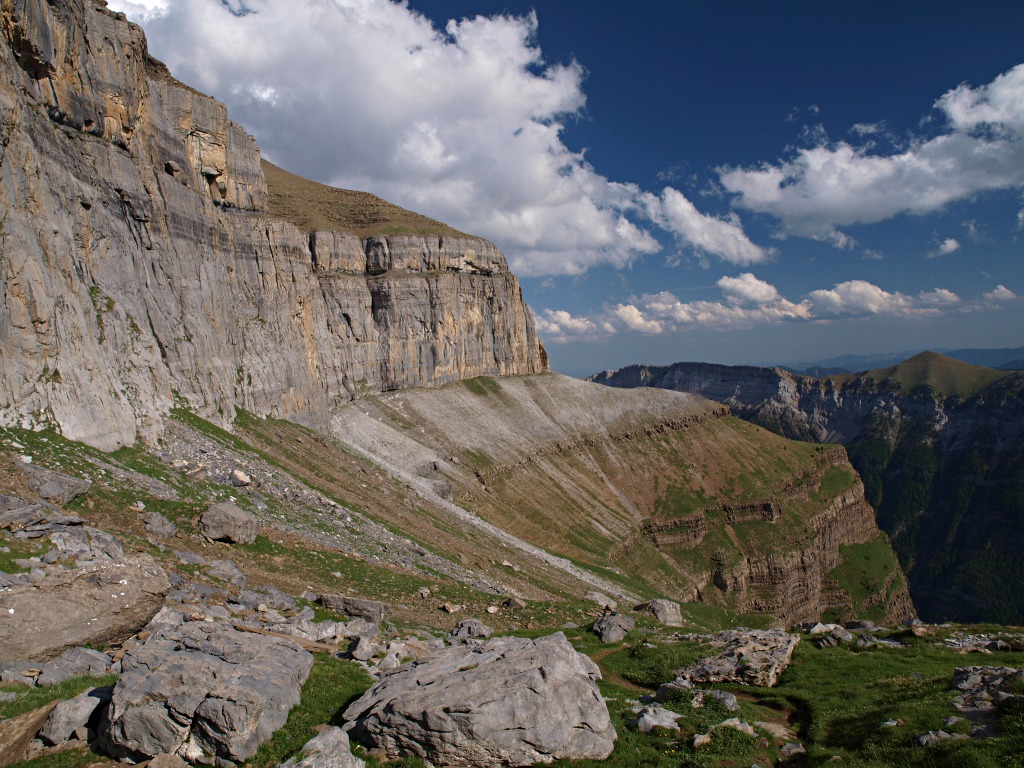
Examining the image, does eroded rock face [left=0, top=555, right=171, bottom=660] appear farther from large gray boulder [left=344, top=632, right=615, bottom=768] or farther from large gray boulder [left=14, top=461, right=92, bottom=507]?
large gray boulder [left=344, top=632, right=615, bottom=768]

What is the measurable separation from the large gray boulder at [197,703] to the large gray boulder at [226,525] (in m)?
16.1

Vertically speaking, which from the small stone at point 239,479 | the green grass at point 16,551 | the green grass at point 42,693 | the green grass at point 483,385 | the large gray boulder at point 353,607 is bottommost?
the large gray boulder at point 353,607

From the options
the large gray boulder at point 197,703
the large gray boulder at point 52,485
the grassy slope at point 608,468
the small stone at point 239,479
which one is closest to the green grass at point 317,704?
the large gray boulder at point 197,703

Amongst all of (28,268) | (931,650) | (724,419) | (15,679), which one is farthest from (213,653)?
(724,419)

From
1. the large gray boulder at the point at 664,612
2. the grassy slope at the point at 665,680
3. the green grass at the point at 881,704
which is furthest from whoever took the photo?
the large gray boulder at the point at 664,612

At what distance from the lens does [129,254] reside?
152 feet

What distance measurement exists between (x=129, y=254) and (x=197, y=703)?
149ft

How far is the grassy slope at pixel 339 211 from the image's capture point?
117 meters

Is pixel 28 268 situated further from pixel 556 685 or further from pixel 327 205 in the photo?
pixel 327 205

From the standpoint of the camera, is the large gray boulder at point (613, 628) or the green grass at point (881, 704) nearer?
the green grass at point (881, 704)

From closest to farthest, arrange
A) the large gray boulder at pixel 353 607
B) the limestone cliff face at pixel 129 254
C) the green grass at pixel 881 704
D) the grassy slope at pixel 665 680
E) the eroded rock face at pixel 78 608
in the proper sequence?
the green grass at pixel 881 704
the grassy slope at pixel 665 680
the eroded rock face at pixel 78 608
the large gray boulder at pixel 353 607
the limestone cliff face at pixel 129 254

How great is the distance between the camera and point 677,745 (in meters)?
16.1

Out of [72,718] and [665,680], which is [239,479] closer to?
[72,718]

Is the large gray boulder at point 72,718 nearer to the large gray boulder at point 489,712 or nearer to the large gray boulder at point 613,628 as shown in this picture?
the large gray boulder at point 489,712
